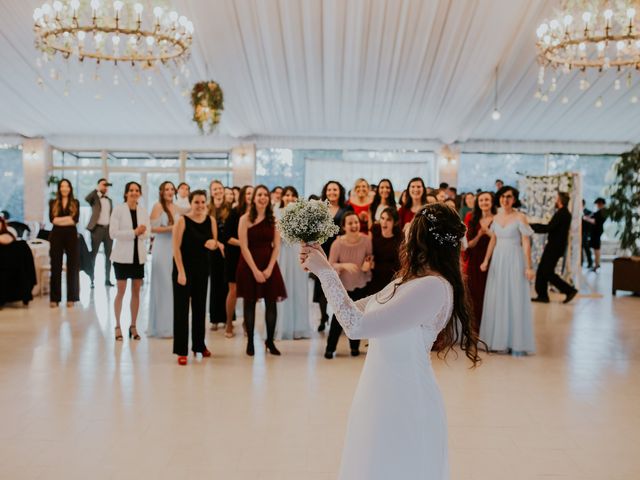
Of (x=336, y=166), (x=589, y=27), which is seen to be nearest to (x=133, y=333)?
(x=589, y=27)

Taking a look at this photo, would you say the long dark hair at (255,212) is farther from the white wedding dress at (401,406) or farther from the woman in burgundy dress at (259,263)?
the white wedding dress at (401,406)

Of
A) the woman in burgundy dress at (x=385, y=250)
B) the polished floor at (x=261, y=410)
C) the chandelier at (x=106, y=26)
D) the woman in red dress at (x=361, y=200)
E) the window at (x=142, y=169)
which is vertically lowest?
the polished floor at (x=261, y=410)

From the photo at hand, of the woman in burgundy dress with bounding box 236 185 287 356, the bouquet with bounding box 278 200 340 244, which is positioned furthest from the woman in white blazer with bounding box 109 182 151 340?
the bouquet with bounding box 278 200 340 244

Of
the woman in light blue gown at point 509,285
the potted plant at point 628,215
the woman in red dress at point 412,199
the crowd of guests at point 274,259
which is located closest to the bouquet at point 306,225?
the crowd of guests at point 274,259

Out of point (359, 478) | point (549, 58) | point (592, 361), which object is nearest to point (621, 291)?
point (549, 58)

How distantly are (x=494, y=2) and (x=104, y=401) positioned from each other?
5.85m

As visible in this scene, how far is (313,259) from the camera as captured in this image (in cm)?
A: 249

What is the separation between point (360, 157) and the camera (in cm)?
1989

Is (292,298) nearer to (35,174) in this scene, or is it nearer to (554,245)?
(554,245)

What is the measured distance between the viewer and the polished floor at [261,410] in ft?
11.8

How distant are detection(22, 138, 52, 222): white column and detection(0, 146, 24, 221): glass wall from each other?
0.91 meters

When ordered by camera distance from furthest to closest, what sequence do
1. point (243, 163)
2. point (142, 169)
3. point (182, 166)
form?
point (142, 169)
point (182, 166)
point (243, 163)

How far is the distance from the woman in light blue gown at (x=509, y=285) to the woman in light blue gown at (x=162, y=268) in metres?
3.20

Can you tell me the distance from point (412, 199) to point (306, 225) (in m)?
4.29
